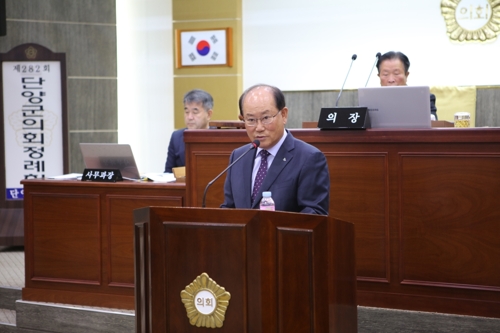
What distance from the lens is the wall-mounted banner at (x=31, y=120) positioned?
20.4 feet

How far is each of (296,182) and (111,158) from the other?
75.0 inches

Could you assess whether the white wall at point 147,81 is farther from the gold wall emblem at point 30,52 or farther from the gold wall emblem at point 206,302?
the gold wall emblem at point 206,302

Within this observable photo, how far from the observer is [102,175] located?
4.30 meters

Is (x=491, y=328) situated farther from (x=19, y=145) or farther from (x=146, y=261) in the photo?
(x=19, y=145)

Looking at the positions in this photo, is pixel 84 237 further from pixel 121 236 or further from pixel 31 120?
pixel 31 120

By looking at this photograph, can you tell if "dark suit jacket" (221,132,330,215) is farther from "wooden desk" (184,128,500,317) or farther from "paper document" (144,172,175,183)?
"paper document" (144,172,175,183)

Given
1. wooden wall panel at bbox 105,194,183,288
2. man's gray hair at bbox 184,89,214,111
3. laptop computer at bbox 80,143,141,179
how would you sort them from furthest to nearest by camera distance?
1. man's gray hair at bbox 184,89,214,111
2. laptop computer at bbox 80,143,141,179
3. wooden wall panel at bbox 105,194,183,288

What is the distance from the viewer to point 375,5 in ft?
22.0

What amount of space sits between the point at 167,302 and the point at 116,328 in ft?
6.09

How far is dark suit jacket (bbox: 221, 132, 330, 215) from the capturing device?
8.99 feet

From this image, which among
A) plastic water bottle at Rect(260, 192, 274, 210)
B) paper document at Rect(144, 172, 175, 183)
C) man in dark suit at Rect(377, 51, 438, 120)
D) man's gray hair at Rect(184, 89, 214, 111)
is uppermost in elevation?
man in dark suit at Rect(377, 51, 438, 120)

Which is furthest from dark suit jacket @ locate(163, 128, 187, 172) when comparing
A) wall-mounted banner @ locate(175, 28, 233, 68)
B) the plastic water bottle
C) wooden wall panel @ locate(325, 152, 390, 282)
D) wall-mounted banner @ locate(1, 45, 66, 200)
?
the plastic water bottle

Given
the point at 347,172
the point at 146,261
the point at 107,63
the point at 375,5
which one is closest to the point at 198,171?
the point at 347,172

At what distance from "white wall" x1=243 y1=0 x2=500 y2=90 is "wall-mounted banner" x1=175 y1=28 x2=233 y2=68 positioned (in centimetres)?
26
